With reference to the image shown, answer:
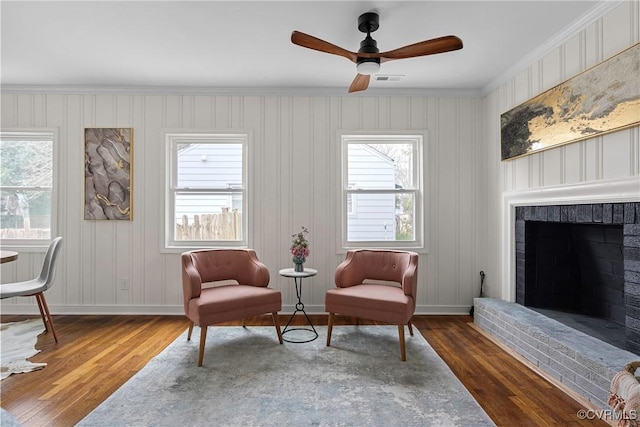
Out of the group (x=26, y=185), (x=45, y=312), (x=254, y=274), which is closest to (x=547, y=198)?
(x=254, y=274)

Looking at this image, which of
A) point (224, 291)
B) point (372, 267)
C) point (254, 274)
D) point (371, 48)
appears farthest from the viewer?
point (372, 267)

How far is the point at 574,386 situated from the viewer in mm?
2180

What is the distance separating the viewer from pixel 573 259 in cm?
315

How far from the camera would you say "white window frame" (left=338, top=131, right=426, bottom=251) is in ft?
12.9

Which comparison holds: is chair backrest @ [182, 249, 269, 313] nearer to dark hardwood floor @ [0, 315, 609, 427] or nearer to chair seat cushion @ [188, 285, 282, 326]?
chair seat cushion @ [188, 285, 282, 326]

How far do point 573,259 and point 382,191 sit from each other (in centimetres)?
188

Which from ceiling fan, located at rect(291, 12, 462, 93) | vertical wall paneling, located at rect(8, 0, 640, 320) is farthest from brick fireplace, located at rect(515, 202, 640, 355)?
ceiling fan, located at rect(291, 12, 462, 93)

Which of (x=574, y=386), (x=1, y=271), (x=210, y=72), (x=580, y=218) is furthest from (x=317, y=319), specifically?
(x=1, y=271)

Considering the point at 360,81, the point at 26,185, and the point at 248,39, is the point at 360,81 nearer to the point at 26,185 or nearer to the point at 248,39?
the point at 248,39

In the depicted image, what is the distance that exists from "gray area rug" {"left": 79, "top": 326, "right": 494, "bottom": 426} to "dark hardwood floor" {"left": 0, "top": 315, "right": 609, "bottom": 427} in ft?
0.41

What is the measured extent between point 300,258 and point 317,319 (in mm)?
841

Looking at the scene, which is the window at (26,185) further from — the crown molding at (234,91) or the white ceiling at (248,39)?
the white ceiling at (248,39)

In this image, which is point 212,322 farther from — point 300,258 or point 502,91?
point 502,91

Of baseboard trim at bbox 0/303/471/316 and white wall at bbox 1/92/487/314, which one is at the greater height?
white wall at bbox 1/92/487/314
